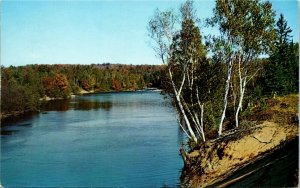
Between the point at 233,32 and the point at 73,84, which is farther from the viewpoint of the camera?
the point at 73,84

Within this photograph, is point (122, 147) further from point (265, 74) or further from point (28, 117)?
point (28, 117)

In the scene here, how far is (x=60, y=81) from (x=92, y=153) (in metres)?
51.4

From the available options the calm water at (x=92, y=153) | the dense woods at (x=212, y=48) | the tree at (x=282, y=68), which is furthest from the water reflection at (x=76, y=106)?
the dense woods at (x=212, y=48)

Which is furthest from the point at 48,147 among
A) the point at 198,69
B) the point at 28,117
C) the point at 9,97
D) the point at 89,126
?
the point at 9,97

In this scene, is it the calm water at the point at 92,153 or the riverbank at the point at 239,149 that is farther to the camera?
the calm water at the point at 92,153

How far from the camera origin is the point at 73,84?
80.9m

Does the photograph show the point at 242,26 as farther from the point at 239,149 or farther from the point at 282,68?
the point at 282,68

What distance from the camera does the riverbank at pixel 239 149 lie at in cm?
1284

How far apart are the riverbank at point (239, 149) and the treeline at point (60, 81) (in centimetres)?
2763

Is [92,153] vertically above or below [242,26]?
below

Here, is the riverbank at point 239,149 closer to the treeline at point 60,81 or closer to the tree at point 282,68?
the tree at point 282,68

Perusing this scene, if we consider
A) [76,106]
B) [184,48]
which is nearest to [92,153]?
[184,48]

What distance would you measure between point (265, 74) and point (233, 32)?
10.9 m

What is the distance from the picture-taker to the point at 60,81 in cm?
7119
